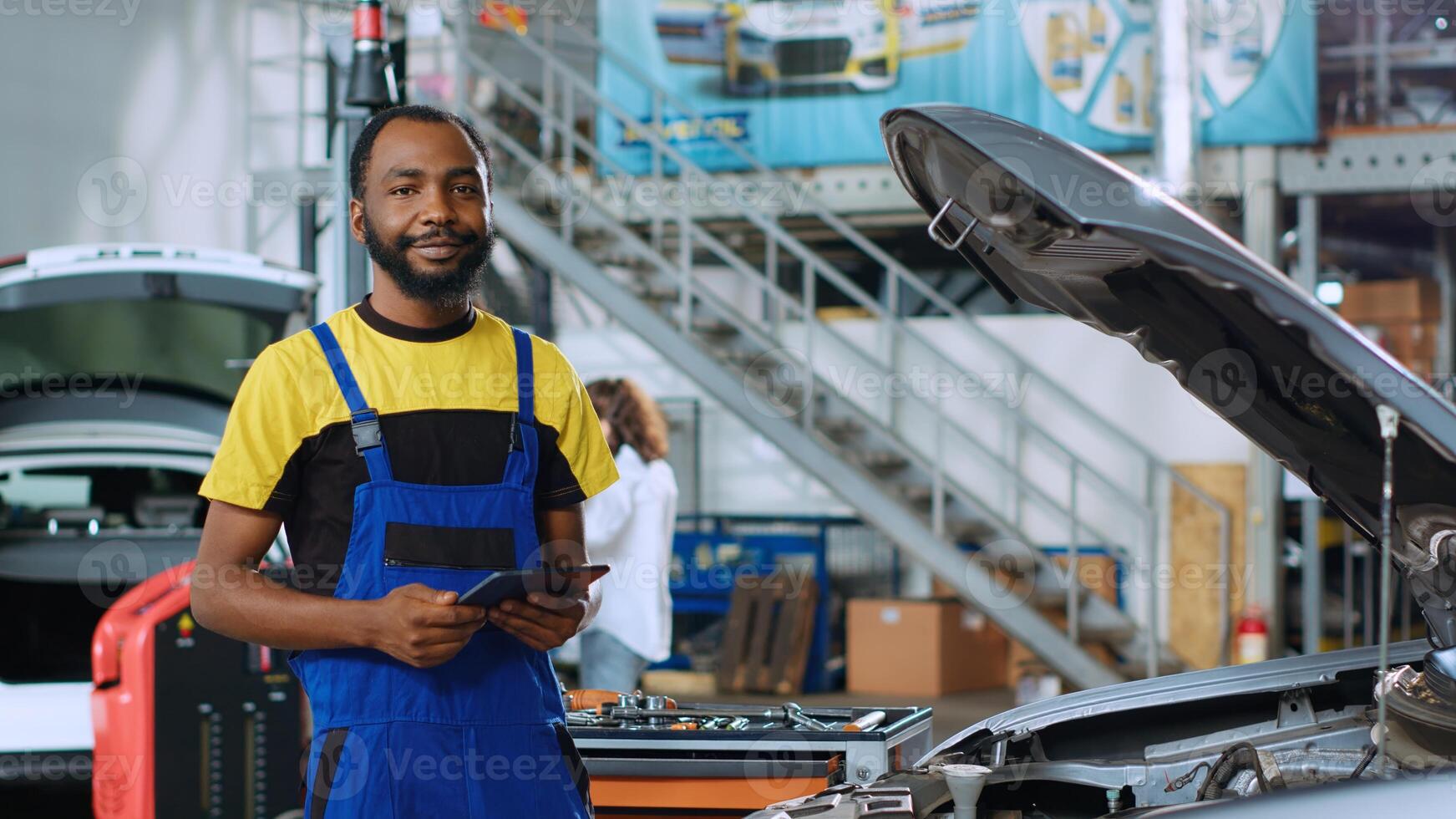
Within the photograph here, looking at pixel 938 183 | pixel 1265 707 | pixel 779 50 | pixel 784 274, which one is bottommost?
pixel 1265 707

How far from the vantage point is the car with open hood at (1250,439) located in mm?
1495

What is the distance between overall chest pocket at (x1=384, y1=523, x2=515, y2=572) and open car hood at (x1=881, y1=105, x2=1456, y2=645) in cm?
79

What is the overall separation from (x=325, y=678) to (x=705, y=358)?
5.82 meters

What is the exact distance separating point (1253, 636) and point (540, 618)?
22.8 feet

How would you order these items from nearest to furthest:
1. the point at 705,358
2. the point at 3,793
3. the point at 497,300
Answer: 1. the point at 3,793
2. the point at 705,358
3. the point at 497,300

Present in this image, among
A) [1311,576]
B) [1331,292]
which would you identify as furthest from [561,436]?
[1331,292]

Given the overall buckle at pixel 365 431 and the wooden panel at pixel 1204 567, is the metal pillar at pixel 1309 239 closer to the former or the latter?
the wooden panel at pixel 1204 567

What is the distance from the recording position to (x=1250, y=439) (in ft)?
6.25

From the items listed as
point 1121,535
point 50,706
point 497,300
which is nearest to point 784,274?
point 497,300

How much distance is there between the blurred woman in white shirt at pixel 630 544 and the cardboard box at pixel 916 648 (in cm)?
332

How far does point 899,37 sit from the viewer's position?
8.56 meters

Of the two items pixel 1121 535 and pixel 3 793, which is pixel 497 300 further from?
pixel 3 793

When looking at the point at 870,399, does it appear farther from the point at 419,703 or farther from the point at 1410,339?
the point at 419,703

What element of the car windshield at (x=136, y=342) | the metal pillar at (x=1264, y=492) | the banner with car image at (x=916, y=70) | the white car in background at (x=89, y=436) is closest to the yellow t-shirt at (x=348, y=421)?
the white car in background at (x=89, y=436)
